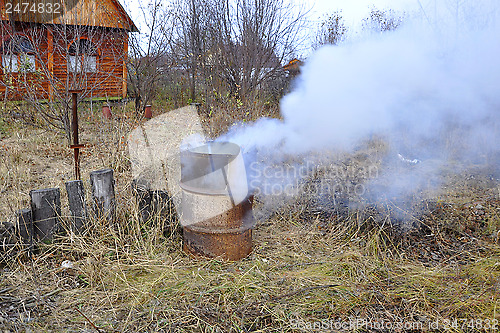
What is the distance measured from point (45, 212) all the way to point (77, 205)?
0.80 feet

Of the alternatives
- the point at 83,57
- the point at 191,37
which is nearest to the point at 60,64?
the point at 83,57

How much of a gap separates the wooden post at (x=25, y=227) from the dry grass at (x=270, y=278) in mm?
150

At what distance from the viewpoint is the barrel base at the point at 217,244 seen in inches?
116

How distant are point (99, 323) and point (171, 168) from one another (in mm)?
3126

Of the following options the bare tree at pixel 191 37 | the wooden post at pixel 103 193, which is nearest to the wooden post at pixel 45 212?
the wooden post at pixel 103 193

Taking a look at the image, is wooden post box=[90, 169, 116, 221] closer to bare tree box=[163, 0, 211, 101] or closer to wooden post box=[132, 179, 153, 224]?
wooden post box=[132, 179, 153, 224]

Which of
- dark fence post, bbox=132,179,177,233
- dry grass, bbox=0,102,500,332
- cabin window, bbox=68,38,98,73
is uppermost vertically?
cabin window, bbox=68,38,98,73

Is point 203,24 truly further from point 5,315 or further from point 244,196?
point 5,315

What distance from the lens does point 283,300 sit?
95.7 inches

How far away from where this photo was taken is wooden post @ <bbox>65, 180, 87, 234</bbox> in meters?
2.89

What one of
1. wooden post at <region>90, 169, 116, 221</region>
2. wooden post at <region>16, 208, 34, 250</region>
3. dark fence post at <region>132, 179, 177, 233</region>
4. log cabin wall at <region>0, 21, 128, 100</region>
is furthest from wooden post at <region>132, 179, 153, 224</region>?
log cabin wall at <region>0, 21, 128, 100</region>

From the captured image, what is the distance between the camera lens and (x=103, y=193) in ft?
9.90

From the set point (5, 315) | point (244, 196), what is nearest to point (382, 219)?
point (244, 196)

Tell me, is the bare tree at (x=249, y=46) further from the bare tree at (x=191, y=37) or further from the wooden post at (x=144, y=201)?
the wooden post at (x=144, y=201)
